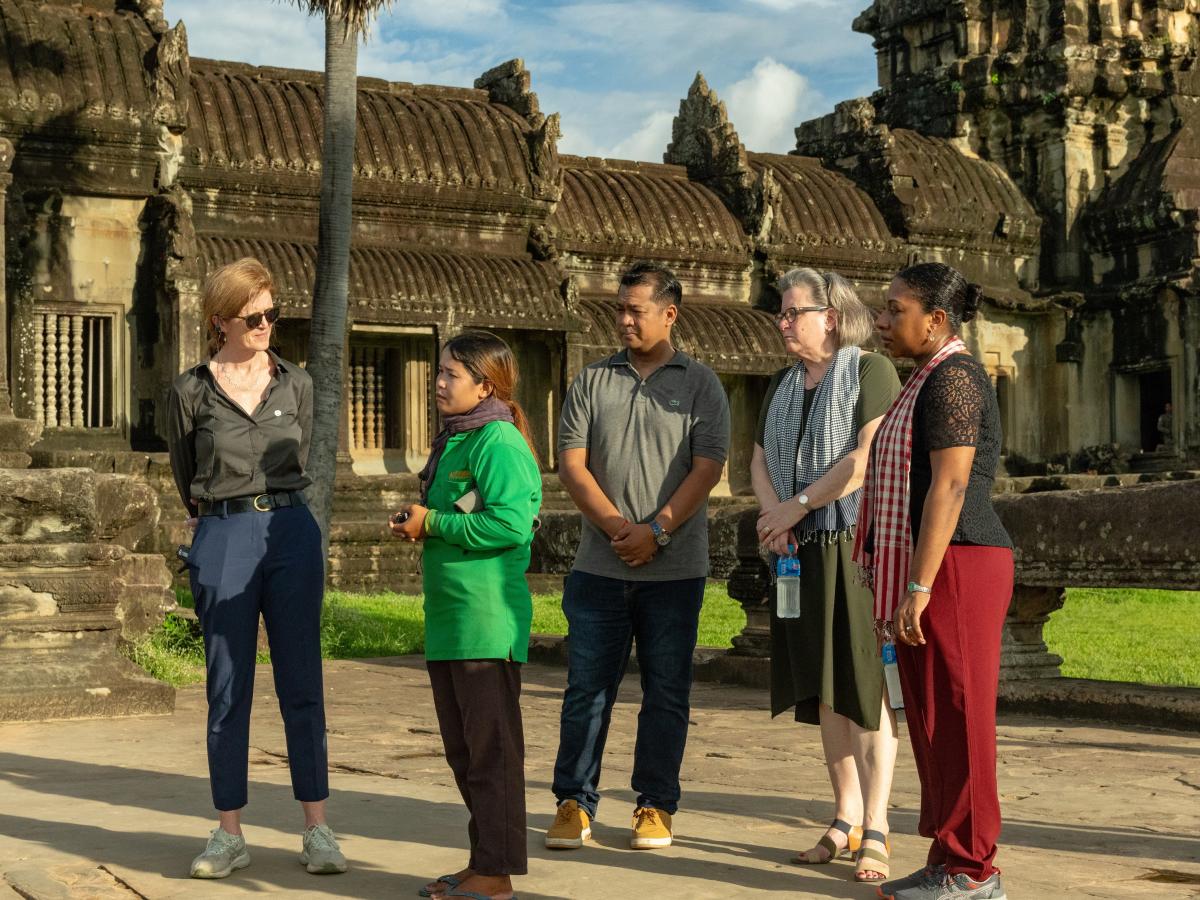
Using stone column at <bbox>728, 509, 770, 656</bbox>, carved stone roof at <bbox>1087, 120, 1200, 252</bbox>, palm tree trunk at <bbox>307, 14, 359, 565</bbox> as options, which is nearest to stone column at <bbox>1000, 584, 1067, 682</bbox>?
stone column at <bbox>728, 509, 770, 656</bbox>

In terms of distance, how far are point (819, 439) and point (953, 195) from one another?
66.5 ft

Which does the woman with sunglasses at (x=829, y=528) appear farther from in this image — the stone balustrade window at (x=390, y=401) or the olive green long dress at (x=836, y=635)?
the stone balustrade window at (x=390, y=401)

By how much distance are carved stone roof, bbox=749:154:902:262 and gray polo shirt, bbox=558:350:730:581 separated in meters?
17.4

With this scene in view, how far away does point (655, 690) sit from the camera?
→ 18.3 ft

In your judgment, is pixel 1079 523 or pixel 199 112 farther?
pixel 199 112

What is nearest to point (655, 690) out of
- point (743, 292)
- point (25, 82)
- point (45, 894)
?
point (45, 894)

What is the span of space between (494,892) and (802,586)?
4.79 ft

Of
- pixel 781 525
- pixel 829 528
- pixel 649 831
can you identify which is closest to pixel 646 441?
pixel 781 525

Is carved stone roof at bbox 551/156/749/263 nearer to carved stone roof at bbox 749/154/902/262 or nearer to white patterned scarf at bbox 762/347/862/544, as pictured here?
carved stone roof at bbox 749/154/902/262

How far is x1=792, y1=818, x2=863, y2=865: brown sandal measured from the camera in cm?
511

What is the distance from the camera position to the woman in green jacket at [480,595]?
4703 millimetres

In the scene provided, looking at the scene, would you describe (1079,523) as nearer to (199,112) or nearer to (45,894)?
(45,894)

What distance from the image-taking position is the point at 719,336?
853 inches

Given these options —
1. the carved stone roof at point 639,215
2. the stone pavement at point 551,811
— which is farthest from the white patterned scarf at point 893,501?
the carved stone roof at point 639,215
